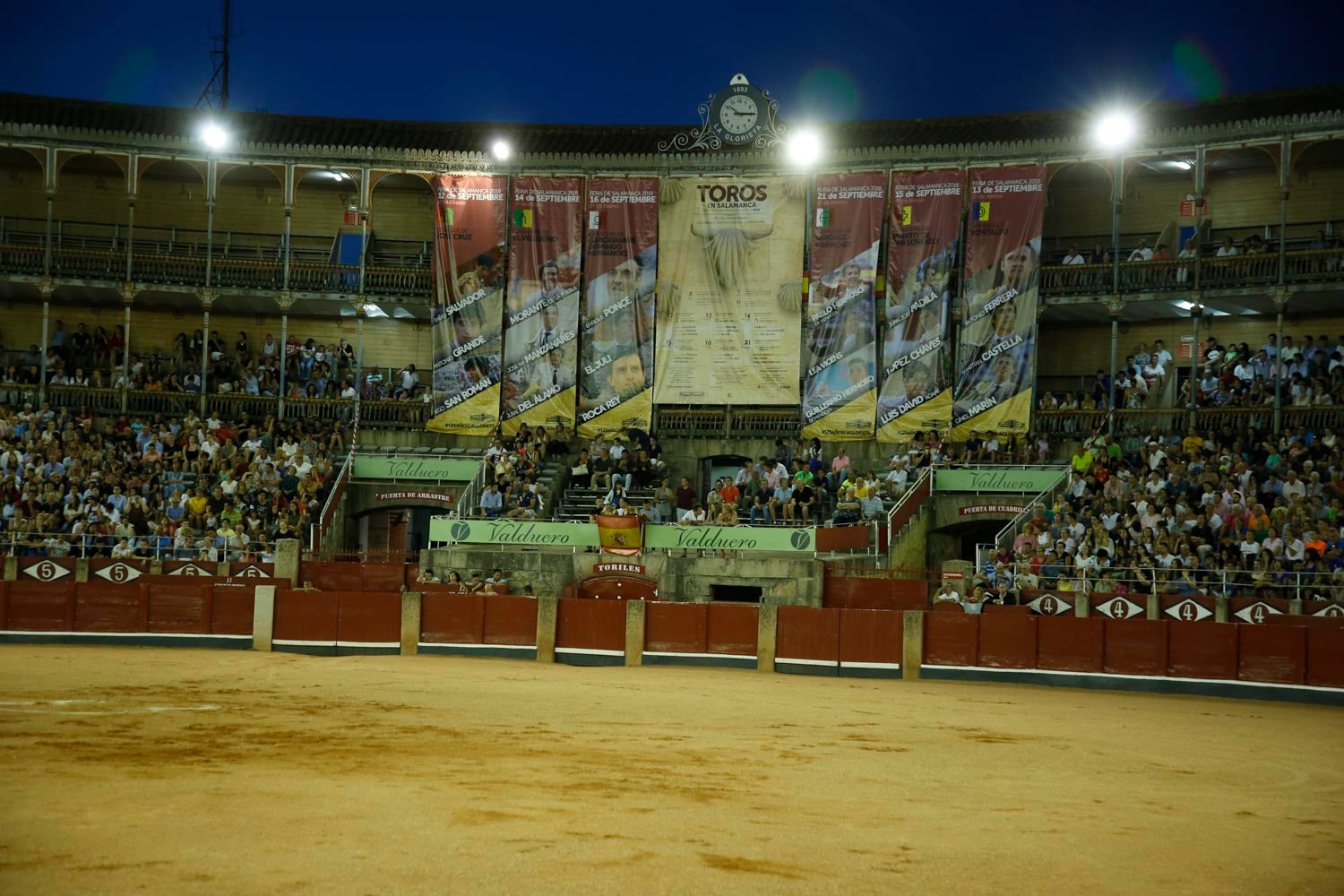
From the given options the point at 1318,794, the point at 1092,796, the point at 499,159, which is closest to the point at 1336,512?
the point at 1318,794

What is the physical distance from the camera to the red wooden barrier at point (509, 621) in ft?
79.7

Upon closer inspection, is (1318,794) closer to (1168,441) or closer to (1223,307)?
(1168,441)

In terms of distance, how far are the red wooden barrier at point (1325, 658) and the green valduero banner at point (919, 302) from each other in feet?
40.3

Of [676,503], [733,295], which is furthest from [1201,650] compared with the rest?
[733,295]

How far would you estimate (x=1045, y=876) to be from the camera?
9.21 metres

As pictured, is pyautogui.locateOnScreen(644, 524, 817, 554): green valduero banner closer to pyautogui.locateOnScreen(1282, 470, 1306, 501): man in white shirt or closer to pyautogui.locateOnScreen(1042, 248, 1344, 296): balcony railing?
pyautogui.locateOnScreen(1282, 470, 1306, 501): man in white shirt

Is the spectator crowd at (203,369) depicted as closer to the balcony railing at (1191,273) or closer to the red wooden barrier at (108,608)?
the red wooden barrier at (108,608)

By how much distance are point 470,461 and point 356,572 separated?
5.09 meters

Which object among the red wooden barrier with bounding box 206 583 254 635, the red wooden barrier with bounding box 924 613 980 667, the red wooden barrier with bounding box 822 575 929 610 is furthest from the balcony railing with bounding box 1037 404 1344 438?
the red wooden barrier with bounding box 206 583 254 635

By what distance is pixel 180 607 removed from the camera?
2452cm

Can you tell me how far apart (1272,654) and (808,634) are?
274 inches

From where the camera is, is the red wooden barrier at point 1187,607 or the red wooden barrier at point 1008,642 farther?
the red wooden barrier at point 1187,607

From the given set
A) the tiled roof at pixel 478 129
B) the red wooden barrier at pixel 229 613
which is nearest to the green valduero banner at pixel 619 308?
the tiled roof at pixel 478 129

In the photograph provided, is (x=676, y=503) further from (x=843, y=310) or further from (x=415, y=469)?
(x=843, y=310)
